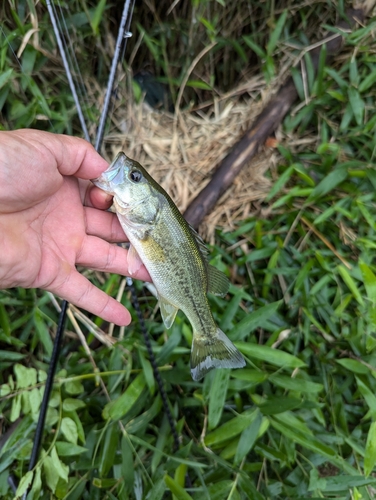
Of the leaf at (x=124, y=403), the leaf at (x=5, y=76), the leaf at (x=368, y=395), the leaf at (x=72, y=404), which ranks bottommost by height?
the leaf at (x=72, y=404)

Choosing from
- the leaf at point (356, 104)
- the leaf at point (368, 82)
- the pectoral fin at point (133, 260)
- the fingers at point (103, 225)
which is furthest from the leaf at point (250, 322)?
the leaf at point (368, 82)

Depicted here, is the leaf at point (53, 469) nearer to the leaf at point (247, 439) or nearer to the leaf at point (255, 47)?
the leaf at point (247, 439)

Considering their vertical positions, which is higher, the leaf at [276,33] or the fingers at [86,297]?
the leaf at [276,33]

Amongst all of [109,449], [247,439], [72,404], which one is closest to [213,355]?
[247,439]

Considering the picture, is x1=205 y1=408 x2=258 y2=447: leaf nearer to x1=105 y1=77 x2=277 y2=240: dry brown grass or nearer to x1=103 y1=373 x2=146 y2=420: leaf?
x1=103 y1=373 x2=146 y2=420: leaf

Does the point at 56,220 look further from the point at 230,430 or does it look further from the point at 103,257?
the point at 230,430

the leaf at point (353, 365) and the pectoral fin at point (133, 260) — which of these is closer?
the pectoral fin at point (133, 260)

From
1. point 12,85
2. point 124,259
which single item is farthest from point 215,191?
point 12,85

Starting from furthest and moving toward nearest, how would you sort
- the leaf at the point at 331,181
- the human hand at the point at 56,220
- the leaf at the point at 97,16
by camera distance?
the leaf at the point at 331,181 → the leaf at the point at 97,16 → the human hand at the point at 56,220
